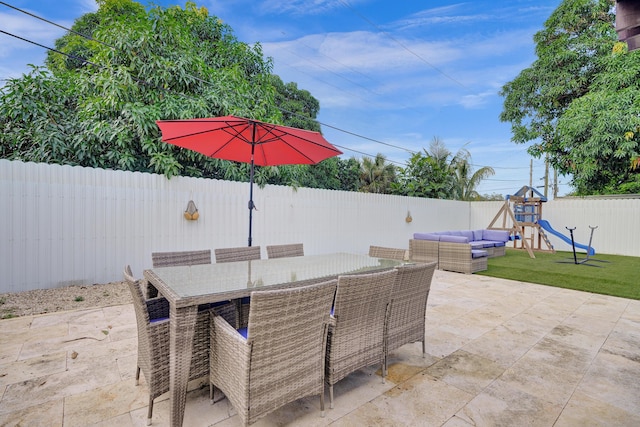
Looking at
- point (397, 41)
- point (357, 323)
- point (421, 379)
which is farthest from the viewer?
point (397, 41)

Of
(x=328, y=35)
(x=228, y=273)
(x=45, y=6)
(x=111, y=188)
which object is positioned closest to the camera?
(x=228, y=273)

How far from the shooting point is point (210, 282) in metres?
2.04

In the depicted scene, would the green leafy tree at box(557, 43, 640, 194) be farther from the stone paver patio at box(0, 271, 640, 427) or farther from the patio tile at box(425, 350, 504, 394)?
the patio tile at box(425, 350, 504, 394)

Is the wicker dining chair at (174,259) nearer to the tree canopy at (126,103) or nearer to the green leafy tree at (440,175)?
the tree canopy at (126,103)

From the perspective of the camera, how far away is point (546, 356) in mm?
2689

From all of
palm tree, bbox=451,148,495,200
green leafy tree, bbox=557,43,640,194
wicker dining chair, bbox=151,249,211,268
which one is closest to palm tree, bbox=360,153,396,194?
palm tree, bbox=451,148,495,200

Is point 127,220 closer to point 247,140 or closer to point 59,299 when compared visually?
point 59,299

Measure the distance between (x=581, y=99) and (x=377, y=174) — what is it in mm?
8914

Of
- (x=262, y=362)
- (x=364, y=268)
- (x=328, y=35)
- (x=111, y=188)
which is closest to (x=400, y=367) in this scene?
(x=364, y=268)

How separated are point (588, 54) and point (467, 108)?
4317 millimetres

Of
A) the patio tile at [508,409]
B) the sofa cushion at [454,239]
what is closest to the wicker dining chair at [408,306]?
the patio tile at [508,409]

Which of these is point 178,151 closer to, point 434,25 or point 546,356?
point 546,356

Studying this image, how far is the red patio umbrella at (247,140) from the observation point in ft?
10.7

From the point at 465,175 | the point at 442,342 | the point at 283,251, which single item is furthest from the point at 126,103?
the point at 465,175
